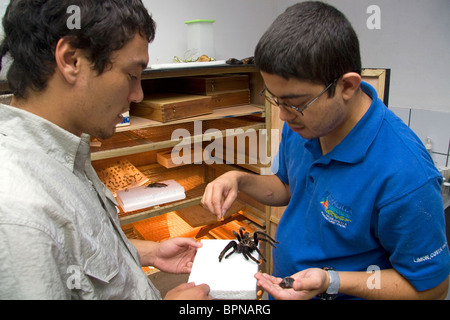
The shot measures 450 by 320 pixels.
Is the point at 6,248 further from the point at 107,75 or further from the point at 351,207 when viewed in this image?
the point at 351,207

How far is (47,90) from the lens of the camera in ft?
2.57

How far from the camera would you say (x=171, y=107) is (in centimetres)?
169

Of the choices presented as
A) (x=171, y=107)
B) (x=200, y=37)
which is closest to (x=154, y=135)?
(x=171, y=107)

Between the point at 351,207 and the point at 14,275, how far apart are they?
2.79 feet

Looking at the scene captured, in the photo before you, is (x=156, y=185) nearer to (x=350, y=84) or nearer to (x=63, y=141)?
(x=63, y=141)

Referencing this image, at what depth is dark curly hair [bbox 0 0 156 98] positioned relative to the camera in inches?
29.8

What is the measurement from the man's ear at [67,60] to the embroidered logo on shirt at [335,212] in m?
0.81

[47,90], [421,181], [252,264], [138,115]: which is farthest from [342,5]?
[47,90]

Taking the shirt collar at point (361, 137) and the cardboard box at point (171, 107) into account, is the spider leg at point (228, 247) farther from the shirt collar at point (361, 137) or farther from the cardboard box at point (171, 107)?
the cardboard box at point (171, 107)

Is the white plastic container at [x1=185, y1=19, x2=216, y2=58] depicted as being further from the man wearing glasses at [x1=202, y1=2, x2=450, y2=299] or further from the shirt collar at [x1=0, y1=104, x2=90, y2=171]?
the shirt collar at [x1=0, y1=104, x2=90, y2=171]

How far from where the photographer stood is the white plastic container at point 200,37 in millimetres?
2088

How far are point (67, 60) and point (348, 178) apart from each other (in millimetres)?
844

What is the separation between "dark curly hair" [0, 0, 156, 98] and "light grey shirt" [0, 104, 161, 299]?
0.40 feet

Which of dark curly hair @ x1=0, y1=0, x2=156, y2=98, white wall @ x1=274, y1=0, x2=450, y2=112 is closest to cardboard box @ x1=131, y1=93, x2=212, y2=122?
dark curly hair @ x1=0, y1=0, x2=156, y2=98
